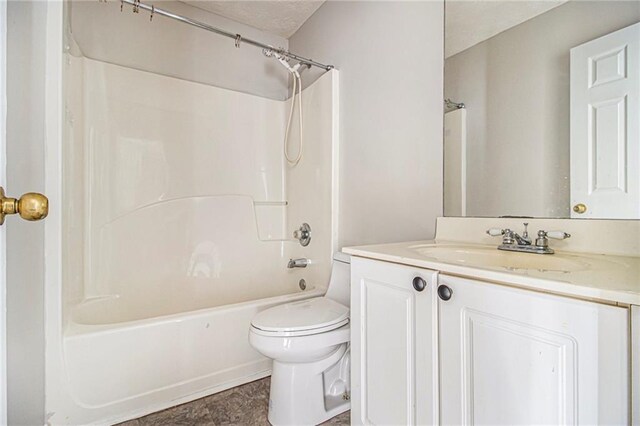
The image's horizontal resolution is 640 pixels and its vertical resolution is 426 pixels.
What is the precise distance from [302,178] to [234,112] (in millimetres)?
694

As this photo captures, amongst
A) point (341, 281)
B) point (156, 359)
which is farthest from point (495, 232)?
point (156, 359)

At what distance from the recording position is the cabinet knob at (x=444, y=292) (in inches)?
29.6

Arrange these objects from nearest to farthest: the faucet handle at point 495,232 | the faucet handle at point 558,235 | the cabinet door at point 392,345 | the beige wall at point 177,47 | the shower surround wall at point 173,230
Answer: the cabinet door at point 392,345 < the faucet handle at point 558,235 < the faucet handle at point 495,232 < the shower surround wall at point 173,230 < the beige wall at point 177,47

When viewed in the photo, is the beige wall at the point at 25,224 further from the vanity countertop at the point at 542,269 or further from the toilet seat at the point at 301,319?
the vanity countertop at the point at 542,269

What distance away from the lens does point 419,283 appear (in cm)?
83

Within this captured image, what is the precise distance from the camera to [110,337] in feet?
4.19

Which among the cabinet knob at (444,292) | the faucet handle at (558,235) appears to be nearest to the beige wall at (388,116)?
the faucet handle at (558,235)

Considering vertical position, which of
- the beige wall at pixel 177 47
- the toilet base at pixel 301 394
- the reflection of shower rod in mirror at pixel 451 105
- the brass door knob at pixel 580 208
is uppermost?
the beige wall at pixel 177 47

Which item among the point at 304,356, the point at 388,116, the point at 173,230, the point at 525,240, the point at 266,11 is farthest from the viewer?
the point at 266,11

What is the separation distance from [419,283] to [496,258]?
39 centimetres

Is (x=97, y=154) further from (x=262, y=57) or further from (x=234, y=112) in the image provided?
(x=262, y=57)

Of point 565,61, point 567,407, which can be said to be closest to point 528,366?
point 567,407

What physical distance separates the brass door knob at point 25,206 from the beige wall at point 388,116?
1.31 meters

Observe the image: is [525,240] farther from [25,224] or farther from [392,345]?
[25,224]
